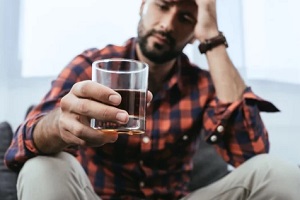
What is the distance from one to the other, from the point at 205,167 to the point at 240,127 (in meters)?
0.32

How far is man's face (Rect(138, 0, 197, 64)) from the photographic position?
1.32 m

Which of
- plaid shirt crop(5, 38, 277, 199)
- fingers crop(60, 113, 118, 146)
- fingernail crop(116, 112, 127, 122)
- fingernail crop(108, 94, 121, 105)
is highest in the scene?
fingernail crop(108, 94, 121, 105)

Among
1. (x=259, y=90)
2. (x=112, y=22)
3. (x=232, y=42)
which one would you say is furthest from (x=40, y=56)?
(x=259, y=90)

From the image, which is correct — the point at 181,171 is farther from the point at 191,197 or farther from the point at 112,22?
the point at 112,22

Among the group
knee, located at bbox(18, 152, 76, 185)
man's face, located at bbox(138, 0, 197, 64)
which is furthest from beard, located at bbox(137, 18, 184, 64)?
knee, located at bbox(18, 152, 76, 185)

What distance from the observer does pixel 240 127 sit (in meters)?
1.24

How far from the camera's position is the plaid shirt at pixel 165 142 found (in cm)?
124

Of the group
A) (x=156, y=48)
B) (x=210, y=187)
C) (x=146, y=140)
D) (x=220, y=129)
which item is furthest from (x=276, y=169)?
(x=156, y=48)

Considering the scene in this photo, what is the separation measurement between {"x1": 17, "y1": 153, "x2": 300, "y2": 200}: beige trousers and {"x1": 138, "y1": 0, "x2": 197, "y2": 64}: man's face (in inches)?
17.2

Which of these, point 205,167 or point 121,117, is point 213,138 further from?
point 121,117

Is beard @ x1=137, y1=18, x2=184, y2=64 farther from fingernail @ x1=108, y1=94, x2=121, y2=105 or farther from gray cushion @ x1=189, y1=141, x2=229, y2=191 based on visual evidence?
fingernail @ x1=108, y1=94, x2=121, y2=105

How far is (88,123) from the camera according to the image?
0.76 m

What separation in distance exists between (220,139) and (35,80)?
0.83m

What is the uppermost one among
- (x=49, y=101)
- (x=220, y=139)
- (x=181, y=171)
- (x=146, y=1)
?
(x=146, y=1)
